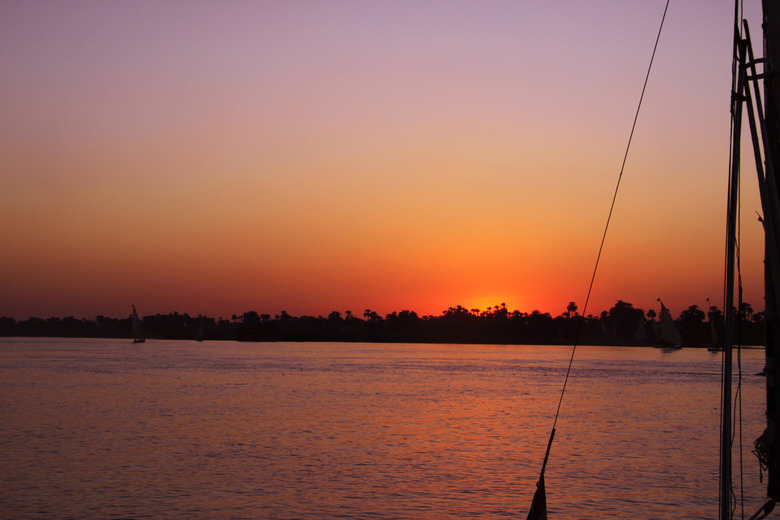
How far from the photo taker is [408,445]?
38.2 meters

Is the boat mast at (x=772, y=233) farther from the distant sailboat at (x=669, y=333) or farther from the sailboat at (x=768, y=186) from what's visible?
the distant sailboat at (x=669, y=333)

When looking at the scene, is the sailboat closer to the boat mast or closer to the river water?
the boat mast

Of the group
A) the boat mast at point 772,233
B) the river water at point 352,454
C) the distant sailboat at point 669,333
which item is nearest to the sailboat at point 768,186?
the boat mast at point 772,233

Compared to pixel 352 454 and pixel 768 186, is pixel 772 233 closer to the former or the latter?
pixel 768 186

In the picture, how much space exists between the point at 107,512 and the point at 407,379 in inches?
2761

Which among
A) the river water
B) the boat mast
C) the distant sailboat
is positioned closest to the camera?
the boat mast

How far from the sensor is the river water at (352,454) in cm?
2483

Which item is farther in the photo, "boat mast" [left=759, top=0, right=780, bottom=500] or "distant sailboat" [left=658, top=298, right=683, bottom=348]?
"distant sailboat" [left=658, top=298, right=683, bottom=348]


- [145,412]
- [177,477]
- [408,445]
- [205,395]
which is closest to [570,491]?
[408,445]

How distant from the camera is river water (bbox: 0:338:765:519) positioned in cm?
2483

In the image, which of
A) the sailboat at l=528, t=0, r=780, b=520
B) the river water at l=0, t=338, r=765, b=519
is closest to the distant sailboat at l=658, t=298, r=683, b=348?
the river water at l=0, t=338, r=765, b=519

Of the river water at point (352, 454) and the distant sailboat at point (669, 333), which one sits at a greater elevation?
the distant sailboat at point (669, 333)

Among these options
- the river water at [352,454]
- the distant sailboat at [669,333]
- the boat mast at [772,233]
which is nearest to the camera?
the boat mast at [772,233]

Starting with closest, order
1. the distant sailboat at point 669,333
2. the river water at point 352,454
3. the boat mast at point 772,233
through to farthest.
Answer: the boat mast at point 772,233 → the river water at point 352,454 → the distant sailboat at point 669,333
